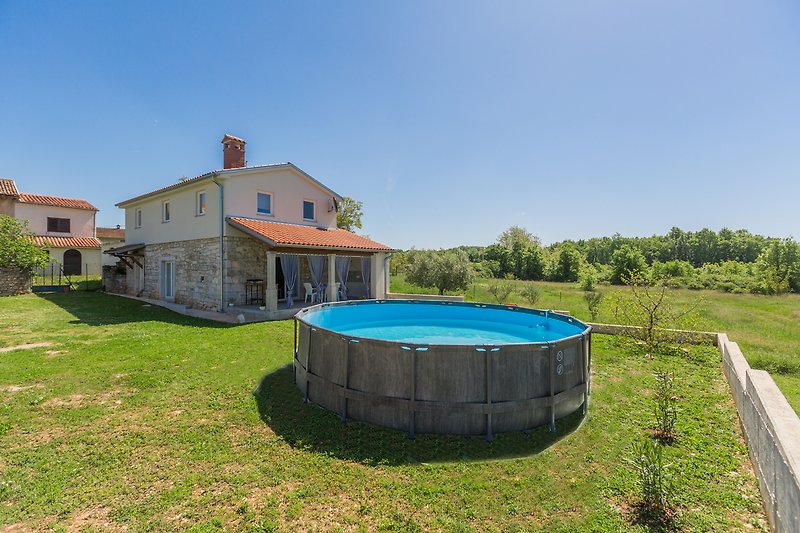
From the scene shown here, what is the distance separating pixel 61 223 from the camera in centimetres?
3225

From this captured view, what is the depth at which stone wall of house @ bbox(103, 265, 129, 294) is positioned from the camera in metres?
22.4

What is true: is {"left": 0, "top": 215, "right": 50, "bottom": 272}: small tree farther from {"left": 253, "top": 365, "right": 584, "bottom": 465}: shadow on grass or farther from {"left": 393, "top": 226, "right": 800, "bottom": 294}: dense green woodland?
{"left": 253, "top": 365, "right": 584, "bottom": 465}: shadow on grass

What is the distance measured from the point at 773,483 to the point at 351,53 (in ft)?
57.7

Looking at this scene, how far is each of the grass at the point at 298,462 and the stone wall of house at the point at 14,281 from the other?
19.0 m

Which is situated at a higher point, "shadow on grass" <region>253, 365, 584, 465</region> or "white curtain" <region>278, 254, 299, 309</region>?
"white curtain" <region>278, 254, 299, 309</region>

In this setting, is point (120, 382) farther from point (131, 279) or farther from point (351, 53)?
point (131, 279)

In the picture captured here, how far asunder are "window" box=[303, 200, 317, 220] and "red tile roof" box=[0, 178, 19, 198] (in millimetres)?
27927

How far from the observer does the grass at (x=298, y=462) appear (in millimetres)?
3404

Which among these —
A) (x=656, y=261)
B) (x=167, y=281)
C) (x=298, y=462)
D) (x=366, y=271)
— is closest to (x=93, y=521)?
(x=298, y=462)

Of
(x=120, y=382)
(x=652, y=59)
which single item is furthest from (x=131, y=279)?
(x=652, y=59)

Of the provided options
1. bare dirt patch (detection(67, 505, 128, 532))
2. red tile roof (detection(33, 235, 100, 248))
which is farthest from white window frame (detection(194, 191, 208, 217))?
red tile roof (detection(33, 235, 100, 248))

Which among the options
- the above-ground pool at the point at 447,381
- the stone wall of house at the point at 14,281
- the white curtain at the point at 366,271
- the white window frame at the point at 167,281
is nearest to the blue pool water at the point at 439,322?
the above-ground pool at the point at 447,381

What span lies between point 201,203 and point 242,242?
3.11 meters

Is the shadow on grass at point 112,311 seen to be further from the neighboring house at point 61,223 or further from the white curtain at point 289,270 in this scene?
the neighboring house at point 61,223
